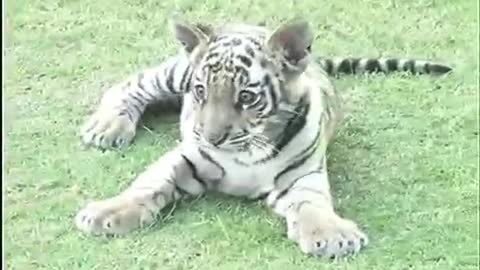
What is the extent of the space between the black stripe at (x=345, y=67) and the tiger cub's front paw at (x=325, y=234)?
127 centimetres

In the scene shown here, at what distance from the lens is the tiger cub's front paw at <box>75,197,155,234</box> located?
145 inches

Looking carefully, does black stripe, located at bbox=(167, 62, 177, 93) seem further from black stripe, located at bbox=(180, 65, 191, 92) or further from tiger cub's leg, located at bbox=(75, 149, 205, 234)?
tiger cub's leg, located at bbox=(75, 149, 205, 234)

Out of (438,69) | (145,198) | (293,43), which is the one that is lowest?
(438,69)

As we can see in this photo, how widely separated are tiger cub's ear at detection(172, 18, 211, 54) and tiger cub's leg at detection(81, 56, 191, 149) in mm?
466

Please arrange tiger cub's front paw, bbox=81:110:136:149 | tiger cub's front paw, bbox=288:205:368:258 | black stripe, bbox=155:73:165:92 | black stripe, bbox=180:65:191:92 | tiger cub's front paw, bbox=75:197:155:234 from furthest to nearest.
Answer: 1. black stripe, bbox=155:73:165:92
2. black stripe, bbox=180:65:191:92
3. tiger cub's front paw, bbox=81:110:136:149
4. tiger cub's front paw, bbox=75:197:155:234
5. tiger cub's front paw, bbox=288:205:368:258

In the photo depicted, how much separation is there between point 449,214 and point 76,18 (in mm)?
2224

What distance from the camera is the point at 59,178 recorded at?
405 cm

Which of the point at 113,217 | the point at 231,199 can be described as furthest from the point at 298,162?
the point at 113,217

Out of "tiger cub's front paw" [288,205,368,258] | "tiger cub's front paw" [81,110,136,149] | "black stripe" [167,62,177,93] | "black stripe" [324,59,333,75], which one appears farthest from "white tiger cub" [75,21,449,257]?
"black stripe" [324,59,333,75]

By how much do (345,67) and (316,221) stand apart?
136 cm

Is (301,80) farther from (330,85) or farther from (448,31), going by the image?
(448,31)

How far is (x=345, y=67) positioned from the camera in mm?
4914

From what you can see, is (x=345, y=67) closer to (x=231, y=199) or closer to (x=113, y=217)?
(x=231, y=199)

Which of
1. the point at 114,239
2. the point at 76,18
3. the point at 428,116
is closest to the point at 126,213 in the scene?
the point at 114,239
